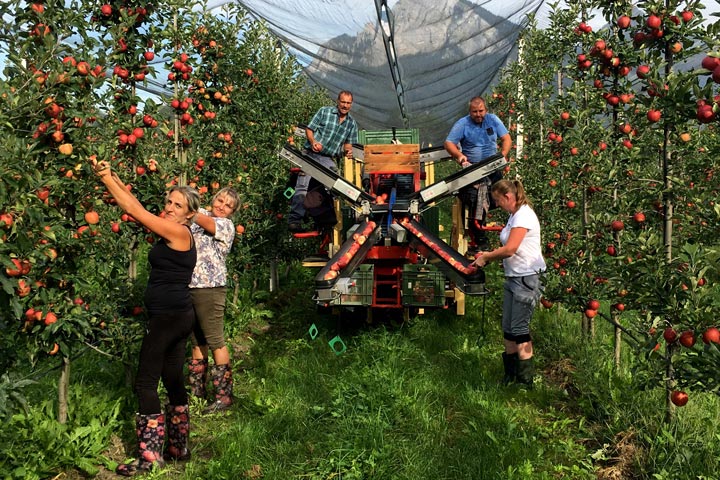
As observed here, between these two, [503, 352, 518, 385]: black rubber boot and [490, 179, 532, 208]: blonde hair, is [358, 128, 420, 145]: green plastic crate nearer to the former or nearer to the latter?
[490, 179, 532, 208]: blonde hair

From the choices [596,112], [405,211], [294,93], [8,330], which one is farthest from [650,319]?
[294,93]

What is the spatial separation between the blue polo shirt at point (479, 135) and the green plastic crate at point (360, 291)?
1954 mm

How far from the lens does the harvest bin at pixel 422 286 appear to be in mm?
5746

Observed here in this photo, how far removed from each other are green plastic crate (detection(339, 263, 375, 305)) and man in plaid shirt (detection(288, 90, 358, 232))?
1.48m

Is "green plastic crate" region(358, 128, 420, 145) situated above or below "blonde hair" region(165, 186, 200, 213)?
above

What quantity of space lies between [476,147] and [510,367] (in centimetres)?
282

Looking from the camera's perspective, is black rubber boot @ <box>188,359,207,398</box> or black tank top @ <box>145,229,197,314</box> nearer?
black tank top @ <box>145,229,197,314</box>

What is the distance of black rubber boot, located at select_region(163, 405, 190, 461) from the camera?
147 inches

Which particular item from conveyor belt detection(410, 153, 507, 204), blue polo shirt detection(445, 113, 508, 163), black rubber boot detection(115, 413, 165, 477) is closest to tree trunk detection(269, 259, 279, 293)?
blue polo shirt detection(445, 113, 508, 163)

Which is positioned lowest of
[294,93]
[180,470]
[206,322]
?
[180,470]

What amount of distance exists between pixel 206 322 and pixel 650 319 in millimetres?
3108

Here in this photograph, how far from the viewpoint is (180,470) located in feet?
12.0

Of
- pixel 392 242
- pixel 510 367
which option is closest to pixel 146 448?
pixel 510 367

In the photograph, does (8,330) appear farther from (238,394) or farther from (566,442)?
A: (566,442)
